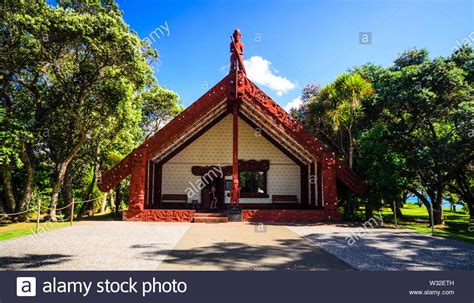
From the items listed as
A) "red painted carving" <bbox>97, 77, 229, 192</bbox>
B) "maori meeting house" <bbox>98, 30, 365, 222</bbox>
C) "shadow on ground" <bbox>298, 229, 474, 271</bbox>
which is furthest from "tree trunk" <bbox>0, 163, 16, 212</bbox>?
"shadow on ground" <bbox>298, 229, 474, 271</bbox>

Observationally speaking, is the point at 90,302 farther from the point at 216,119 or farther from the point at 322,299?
the point at 216,119

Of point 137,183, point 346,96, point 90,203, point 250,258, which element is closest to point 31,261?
point 250,258

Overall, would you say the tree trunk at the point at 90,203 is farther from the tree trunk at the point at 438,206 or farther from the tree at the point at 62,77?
the tree trunk at the point at 438,206

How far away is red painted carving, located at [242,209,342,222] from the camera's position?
509 inches

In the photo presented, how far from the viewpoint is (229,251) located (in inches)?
270

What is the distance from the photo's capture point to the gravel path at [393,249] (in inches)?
231

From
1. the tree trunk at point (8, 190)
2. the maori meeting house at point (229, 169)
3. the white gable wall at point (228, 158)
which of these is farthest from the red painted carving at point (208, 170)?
the tree trunk at point (8, 190)

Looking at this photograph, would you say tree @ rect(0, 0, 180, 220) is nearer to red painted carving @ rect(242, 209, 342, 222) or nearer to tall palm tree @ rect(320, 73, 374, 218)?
red painted carving @ rect(242, 209, 342, 222)

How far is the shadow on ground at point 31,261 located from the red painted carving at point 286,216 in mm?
8113

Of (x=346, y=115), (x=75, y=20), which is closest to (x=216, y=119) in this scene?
(x=346, y=115)

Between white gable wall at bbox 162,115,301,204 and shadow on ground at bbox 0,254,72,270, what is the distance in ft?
37.9

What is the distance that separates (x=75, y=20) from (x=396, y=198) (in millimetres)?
16355

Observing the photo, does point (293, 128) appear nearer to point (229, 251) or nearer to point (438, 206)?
point (229, 251)

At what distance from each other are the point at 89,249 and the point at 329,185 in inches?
407
